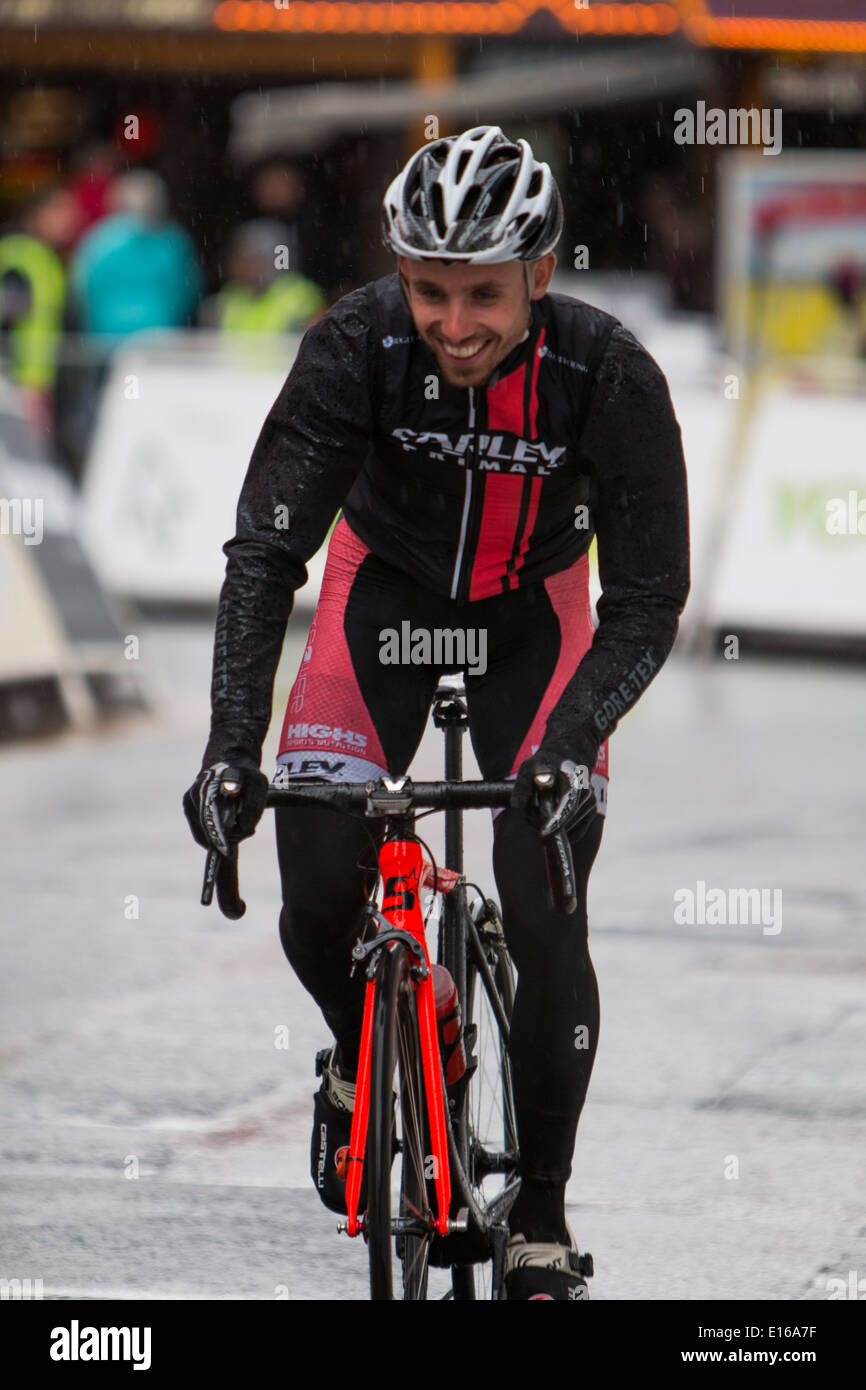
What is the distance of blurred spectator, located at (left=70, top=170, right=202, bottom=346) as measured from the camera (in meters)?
16.2

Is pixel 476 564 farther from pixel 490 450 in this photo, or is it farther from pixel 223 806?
pixel 223 806

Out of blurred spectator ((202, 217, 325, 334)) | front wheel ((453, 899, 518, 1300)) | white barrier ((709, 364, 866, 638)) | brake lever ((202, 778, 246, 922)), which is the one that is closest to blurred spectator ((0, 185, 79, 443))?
blurred spectator ((202, 217, 325, 334))

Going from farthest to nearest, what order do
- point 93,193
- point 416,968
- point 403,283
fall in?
point 93,193 → point 403,283 → point 416,968

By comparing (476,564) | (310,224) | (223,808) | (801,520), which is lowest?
(223,808)

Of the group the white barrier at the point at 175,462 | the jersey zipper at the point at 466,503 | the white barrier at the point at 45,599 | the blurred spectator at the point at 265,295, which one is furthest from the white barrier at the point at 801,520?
the jersey zipper at the point at 466,503

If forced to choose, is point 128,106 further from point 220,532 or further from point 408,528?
point 408,528

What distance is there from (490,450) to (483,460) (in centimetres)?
2

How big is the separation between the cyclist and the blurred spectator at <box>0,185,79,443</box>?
1142cm

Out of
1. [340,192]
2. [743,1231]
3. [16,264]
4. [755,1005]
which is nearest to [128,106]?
[340,192]

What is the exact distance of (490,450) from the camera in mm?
3932

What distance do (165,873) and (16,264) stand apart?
→ 9835mm

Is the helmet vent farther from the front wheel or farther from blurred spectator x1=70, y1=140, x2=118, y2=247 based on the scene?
blurred spectator x1=70, y1=140, x2=118, y2=247

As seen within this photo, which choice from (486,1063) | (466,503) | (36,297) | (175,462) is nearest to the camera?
(466,503)

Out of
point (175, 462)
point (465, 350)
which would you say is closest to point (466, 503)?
point (465, 350)
